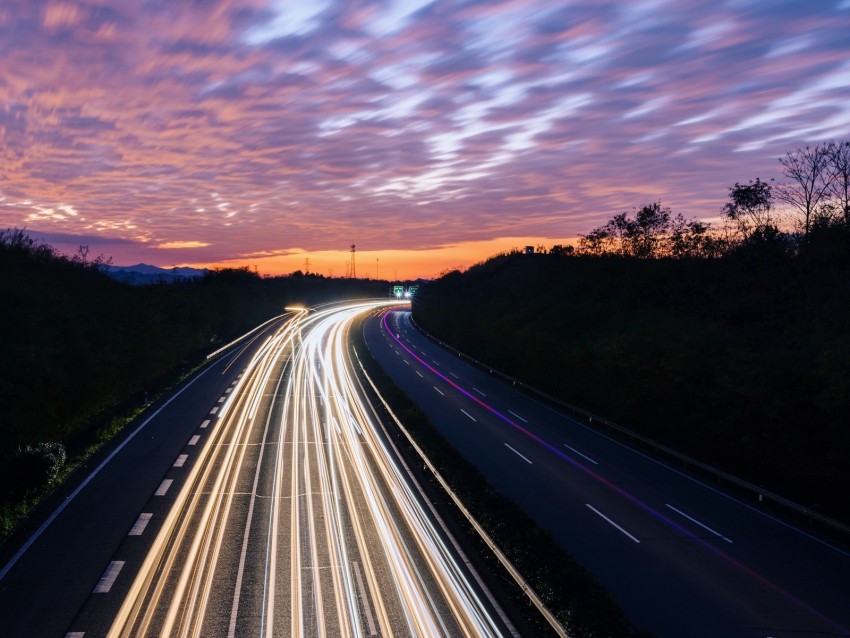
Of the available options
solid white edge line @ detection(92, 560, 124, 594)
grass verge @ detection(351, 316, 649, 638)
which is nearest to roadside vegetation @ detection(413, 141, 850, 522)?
grass verge @ detection(351, 316, 649, 638)

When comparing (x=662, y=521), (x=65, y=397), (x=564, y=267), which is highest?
(x=564, y=267)

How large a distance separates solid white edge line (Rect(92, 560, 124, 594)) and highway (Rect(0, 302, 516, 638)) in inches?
1.0

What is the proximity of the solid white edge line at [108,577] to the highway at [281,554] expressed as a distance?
0.09ft

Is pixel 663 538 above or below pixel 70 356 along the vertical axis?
below

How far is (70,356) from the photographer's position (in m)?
27.2

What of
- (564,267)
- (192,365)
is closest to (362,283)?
(564,267)

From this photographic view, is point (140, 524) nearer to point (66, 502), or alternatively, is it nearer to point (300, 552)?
point (66, 502)

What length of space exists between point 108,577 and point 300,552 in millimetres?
3976

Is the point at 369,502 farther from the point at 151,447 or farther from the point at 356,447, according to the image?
the point at 151,447

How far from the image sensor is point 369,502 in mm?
18203

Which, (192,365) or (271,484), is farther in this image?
(192,365)

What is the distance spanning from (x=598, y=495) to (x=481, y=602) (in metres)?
9.20

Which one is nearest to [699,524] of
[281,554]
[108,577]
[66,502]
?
[281,554]

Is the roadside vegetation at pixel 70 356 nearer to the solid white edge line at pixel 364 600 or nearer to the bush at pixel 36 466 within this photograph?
the bush at pixel 36 466
